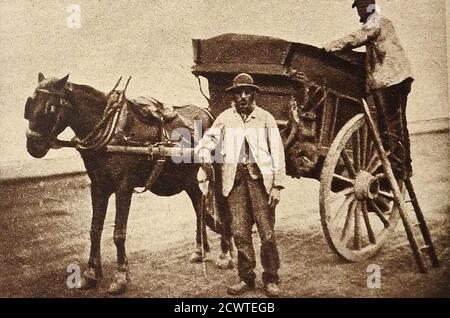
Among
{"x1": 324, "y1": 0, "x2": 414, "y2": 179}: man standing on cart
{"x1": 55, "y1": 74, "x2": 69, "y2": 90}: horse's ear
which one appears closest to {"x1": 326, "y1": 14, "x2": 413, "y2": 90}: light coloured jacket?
{"x1": 324, "y1": 0, "x2": 414, "y2": 179}: man standing on cart

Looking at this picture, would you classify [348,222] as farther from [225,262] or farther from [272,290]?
[225,262]

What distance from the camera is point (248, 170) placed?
526cm

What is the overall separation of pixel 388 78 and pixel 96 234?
3.03 m

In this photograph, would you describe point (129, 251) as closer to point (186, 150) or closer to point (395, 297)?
point (186, 150)

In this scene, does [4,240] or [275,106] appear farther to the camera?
[4,240]

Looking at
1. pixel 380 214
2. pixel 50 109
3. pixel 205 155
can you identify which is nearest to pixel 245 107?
pixel 205 155

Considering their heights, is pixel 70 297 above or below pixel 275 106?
below

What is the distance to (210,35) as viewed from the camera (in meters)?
5.87

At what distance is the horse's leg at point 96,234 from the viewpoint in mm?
5414

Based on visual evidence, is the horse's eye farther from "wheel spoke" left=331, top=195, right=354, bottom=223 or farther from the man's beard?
"wheel spoke" left=331, top=195, right=354, bottom=223

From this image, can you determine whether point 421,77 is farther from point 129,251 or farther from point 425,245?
point 129,251
